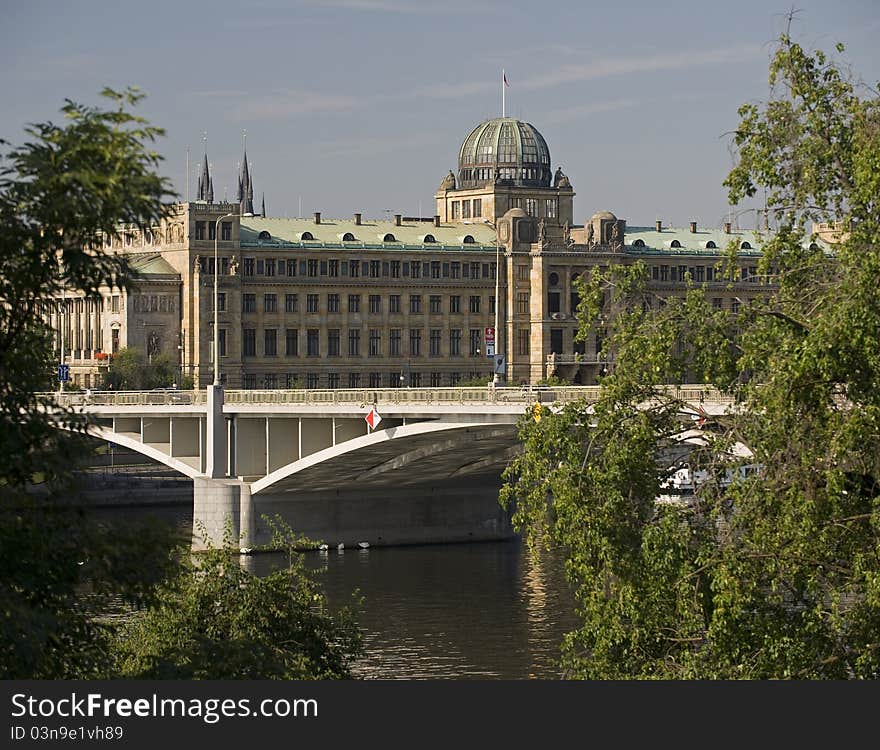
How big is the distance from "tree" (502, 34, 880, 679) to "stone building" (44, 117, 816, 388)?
100m

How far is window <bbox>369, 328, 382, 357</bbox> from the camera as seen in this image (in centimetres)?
14362

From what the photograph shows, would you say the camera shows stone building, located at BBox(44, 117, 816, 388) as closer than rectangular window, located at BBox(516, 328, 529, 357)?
Yes

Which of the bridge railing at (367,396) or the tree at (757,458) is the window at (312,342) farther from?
the tree at (757,458)

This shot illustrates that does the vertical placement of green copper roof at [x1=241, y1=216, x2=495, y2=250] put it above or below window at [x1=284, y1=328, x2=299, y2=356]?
above

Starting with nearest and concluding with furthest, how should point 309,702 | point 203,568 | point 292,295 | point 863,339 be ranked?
1. point 309,702
2. point 863,339
3. point 203,568
4. point 292,295

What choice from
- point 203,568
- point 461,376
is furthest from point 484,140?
point 203,568

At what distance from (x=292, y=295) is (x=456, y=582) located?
70.3 metres

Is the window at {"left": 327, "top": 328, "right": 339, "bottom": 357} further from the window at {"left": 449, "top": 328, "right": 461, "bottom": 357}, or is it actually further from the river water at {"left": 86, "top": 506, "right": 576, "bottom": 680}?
the river water at {"left": 86, "top": 506, "right": 576, "bottom": 680}

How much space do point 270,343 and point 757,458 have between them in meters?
114

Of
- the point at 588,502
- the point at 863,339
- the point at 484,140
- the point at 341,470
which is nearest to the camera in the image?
the point at 863,339

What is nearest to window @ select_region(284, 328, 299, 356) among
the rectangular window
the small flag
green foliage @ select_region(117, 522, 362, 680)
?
the rectangular window

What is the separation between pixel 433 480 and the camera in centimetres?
8431

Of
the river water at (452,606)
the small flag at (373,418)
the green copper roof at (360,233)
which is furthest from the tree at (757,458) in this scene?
the green copper roof at (360,233)

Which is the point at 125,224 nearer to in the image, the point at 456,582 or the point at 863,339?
the point at 863,339
